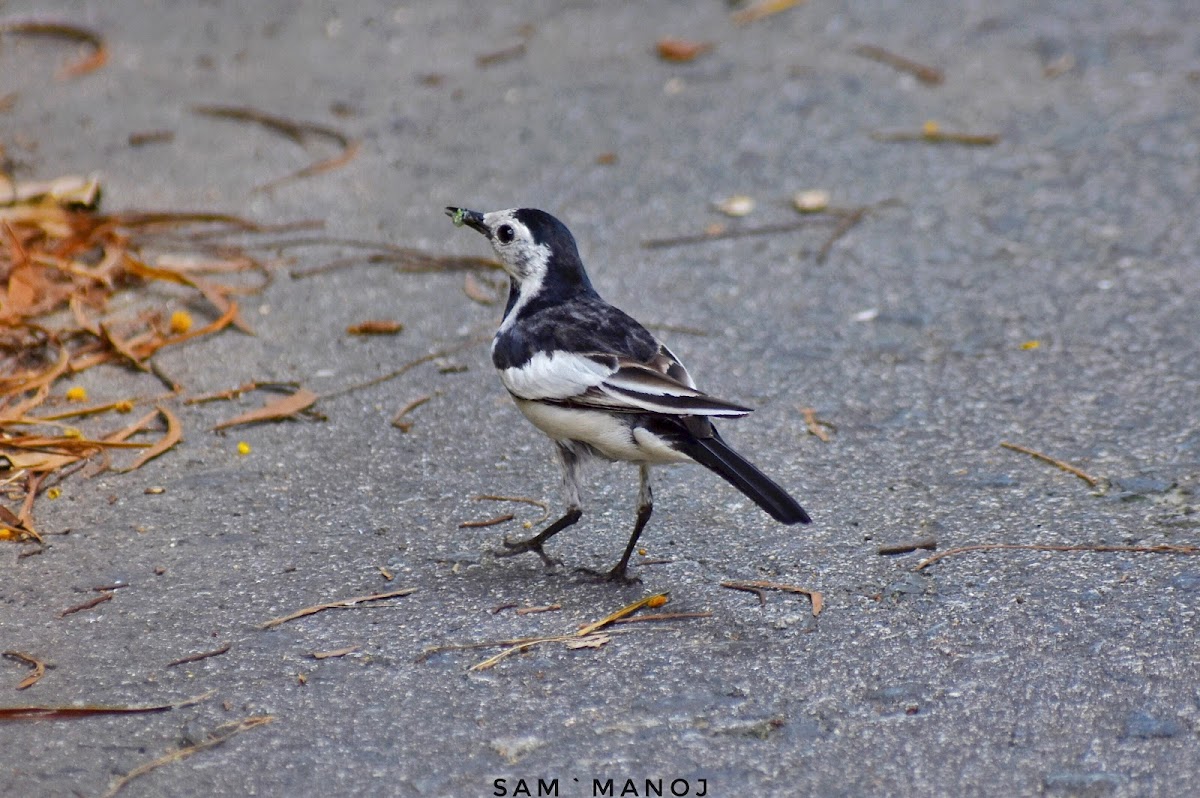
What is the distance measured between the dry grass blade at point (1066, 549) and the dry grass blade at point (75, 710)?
216 cm

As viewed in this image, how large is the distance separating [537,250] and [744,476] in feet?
4.23

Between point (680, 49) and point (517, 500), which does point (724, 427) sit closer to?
point (517, 500)

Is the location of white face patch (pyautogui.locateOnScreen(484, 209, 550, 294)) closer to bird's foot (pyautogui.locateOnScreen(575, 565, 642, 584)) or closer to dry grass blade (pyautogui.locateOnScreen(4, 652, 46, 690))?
bird's foot (pyautogui.locateOnScreen(575, 565, 642, 584))

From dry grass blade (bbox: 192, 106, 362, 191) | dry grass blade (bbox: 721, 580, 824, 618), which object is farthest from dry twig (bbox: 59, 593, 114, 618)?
dry grass blade (bbox: 192, 106, 362, 191)

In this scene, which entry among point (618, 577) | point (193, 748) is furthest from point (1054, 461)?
point (193, 748)

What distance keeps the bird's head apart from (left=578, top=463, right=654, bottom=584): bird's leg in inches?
30.7

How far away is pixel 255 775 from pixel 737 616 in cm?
140

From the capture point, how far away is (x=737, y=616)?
147 inches

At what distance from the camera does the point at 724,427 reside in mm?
5004

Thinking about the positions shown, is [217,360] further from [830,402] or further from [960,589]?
[960,589]

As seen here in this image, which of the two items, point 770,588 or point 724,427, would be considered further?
point 724,427

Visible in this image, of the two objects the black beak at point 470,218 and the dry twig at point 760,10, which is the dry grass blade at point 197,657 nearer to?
the black beak at point 470,218

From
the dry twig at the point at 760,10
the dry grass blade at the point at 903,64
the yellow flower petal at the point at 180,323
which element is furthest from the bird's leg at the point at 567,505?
the dry twig at the point at 760,10

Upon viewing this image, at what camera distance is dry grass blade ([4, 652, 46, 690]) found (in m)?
3.37
